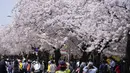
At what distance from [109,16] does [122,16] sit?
4.06 feet

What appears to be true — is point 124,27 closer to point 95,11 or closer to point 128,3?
point 128,3

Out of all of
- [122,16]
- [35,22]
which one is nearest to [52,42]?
[35,22]

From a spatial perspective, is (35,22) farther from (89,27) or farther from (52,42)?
(89,27)

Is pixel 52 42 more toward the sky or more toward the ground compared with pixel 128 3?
more toward the ground

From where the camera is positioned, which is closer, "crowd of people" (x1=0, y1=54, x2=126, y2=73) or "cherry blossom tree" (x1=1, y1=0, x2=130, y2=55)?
"crowd of people" (x1=0, y1=54, x2=126, y2=73)

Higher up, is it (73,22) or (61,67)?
(61,67)

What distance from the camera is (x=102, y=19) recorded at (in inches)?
765

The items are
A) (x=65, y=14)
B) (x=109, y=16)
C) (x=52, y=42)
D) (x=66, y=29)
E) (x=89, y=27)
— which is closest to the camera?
(x=109, y=16)

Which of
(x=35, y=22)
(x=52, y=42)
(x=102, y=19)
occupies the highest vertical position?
(x=102, y=19)

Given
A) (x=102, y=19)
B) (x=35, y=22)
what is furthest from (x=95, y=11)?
(x=35, y=22)

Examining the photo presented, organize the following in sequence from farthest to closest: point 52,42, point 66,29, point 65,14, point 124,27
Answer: point 52,42
point 66,29
point 65,14
point 124,27

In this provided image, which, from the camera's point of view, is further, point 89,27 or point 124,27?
point 89,27

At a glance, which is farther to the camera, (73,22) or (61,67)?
(73,22)

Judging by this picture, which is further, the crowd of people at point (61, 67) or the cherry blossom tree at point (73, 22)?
the cherry blossom tree at point (73, 22)
